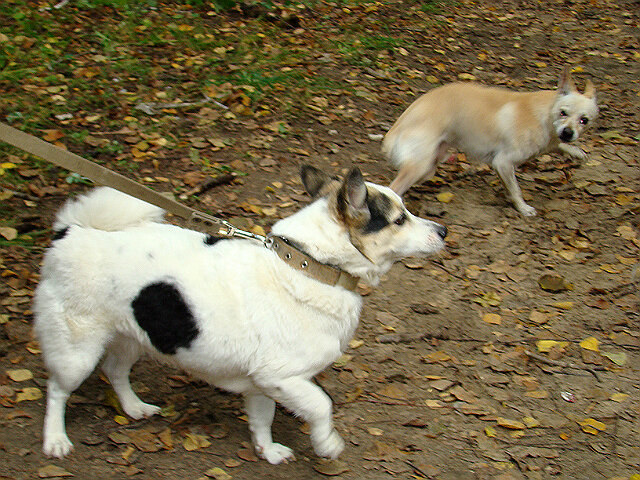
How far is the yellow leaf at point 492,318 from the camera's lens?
4934mm

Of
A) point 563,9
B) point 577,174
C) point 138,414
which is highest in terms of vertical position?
point 563,9

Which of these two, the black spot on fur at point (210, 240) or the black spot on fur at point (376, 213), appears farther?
the black spot on fur at point (210, 240)

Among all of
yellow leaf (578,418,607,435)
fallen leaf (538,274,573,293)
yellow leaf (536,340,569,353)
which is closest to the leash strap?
yellow leaf (578,418,607,435)

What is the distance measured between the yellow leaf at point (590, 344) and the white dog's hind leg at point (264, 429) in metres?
2.33

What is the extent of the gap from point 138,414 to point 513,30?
31.3ft

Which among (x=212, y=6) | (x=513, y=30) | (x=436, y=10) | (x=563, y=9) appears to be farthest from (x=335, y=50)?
(x=563, y=9)

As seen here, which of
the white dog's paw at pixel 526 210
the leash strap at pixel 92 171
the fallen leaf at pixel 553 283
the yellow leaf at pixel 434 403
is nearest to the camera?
the leash strap at pixel 92 171

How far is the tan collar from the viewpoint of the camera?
3.15 metres

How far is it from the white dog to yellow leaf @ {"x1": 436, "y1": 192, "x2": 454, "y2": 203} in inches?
129

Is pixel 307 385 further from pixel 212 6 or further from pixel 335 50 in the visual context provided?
pixel 212 6

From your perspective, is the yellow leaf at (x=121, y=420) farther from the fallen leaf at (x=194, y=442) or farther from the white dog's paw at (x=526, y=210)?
the white dog's paw at (x=526, y=210)

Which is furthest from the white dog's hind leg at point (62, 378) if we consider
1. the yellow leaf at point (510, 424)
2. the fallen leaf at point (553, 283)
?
the fallen leaf at point (553, 283)

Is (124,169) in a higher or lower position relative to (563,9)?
lower

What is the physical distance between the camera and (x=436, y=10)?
36.1 ft
